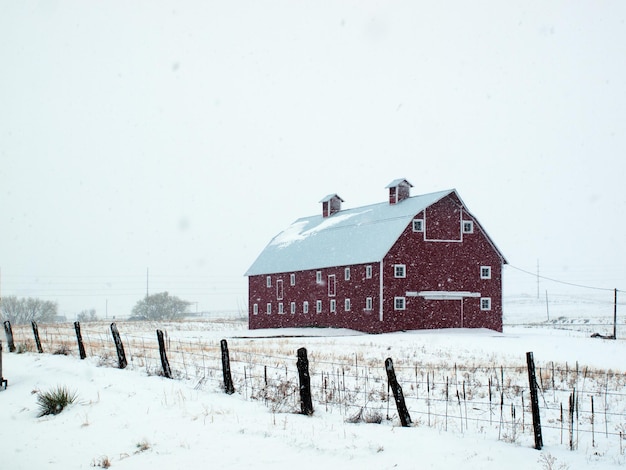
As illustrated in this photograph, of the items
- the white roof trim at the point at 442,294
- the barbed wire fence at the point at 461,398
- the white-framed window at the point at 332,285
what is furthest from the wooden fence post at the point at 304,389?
the white-framed window at the point at 332,285

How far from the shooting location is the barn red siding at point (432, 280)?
42.2m

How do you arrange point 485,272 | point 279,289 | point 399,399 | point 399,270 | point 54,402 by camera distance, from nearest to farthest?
point 399,399 < point 54,402 < point 399,270 < point 485,272 < point 279,289

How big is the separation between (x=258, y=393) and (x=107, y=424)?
2782 millimetres

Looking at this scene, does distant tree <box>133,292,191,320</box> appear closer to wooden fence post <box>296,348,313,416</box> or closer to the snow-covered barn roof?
the snow-covered barn roof

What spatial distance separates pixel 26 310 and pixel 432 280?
61436 millimetres

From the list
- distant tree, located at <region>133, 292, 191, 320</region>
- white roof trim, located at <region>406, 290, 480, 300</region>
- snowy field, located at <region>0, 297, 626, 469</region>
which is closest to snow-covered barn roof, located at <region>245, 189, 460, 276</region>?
white roof trim, located at <region>406, 290, 480, 300</region>

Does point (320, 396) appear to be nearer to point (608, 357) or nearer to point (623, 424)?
point (623, 424)

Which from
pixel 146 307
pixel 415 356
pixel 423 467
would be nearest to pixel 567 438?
pixel 423 467

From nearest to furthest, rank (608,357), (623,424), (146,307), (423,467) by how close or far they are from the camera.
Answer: (423,467) → (623,424) → (608,357) → (146,307)

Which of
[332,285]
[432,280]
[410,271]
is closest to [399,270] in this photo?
[410,271]

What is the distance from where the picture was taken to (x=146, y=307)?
9394 centimetres

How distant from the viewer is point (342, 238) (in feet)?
157

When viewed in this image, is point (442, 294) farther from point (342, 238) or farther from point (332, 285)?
point (342, 238)

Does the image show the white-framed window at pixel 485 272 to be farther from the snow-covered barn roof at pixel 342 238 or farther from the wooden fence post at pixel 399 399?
the wooden fence post at pixel 399 399
